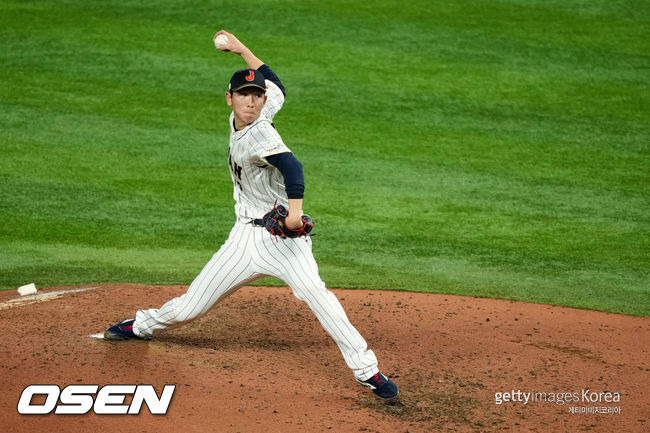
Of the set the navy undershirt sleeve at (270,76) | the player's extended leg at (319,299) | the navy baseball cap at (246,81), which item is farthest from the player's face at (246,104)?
the player's extended leg at (319,299)

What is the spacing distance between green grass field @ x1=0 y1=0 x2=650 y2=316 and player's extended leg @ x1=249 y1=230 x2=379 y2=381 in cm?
225

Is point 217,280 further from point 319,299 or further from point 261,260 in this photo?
point 319,299

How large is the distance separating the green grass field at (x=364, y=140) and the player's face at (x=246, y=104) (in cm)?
252

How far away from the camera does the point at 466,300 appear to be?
6738 millimetres

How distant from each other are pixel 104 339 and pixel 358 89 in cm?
697

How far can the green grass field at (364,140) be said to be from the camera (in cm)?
769

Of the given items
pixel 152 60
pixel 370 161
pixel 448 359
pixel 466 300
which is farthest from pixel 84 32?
pixel 448 359

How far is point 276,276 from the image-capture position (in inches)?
190

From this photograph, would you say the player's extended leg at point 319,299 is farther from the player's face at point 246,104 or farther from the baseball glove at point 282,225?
the player's face at point 246,104

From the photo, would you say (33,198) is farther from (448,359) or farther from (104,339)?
(448,359)

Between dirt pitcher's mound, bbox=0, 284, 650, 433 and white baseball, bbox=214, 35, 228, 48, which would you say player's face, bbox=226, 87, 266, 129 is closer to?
white baseball, bbox=214, 35, 228, 48

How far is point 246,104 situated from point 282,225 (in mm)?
736
